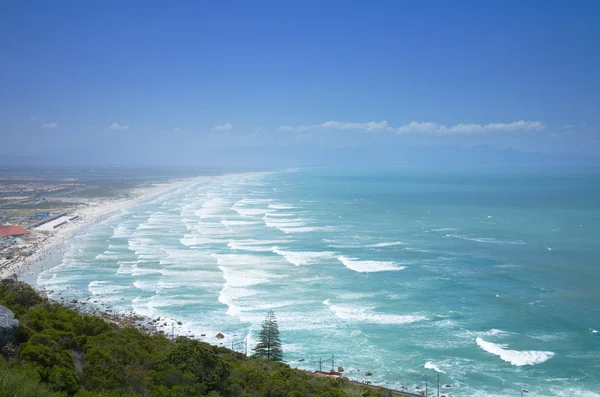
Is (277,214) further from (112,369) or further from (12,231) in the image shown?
(112,369)

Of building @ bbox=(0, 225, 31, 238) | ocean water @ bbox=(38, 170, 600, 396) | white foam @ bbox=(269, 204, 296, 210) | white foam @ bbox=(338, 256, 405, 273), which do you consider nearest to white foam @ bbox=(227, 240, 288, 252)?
ocean water @ bbox=(38, 170, 600, 396)

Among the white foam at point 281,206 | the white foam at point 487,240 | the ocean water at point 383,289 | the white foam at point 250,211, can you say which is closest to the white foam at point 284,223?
the ocean water at point 383,289

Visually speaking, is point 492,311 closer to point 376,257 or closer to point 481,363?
point 481,363

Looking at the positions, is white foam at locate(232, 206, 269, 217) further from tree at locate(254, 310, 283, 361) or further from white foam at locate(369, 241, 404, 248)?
tree at locate(254, 310, 283, 361)

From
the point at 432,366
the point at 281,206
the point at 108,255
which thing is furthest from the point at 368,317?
the point at 281,206

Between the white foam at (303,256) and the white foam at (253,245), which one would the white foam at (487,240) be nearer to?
the white foam at (303,256)

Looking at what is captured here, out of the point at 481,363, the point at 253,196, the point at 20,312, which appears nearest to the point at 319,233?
the point at 481,363
